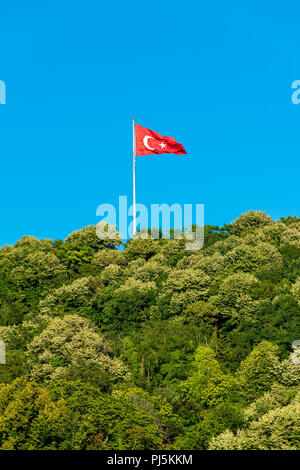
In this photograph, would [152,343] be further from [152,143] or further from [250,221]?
[250,221]

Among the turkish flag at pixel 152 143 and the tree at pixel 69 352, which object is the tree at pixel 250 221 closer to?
the turkish flag at pixel 152 143

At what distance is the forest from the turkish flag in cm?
1333

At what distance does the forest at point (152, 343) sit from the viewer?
52.2 m

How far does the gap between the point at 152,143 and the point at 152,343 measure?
34.2 m

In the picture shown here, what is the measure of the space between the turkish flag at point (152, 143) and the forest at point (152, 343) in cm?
1333

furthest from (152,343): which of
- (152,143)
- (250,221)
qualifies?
(250,221)

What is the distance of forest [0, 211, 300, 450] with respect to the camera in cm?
5223

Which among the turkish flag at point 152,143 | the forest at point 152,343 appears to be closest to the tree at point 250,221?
the forest at point 152,343

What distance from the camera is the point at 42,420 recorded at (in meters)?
52.3

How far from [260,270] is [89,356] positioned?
27338 mm

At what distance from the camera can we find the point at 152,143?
301 feet

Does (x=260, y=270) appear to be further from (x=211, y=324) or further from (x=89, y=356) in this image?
(x=89, y=356)
